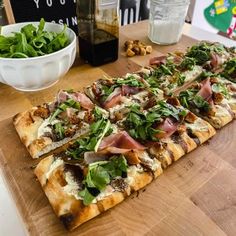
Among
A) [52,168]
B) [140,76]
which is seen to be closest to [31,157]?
[52,168]

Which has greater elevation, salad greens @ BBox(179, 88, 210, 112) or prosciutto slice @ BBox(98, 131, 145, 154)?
prosciutto slice @ BBox(98, 131, 145, 154)

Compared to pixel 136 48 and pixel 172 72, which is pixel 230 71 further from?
pixel 136 48

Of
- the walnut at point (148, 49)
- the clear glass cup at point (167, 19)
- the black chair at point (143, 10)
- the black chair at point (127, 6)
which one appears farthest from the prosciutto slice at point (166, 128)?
the black chair at point (143, 10)

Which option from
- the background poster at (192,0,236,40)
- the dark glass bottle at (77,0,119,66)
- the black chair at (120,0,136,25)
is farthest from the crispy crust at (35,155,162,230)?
the background poster at (192,0,236,40)

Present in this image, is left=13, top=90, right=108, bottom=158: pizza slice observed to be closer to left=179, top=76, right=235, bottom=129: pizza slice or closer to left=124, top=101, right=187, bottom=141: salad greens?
left=124, top=101, right=187, bottom=141: salad greens

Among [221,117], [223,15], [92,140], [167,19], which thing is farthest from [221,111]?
[223,15]

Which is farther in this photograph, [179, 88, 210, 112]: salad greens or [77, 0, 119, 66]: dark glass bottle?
[77, 0, 119, 66]: dark glass bottle

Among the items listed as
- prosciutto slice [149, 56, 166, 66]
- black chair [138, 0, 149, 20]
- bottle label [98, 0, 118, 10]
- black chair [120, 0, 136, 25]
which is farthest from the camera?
black chair [138, 0, 149, 20]

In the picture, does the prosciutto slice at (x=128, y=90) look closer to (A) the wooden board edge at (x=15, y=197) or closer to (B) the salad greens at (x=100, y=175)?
(B) the salad greens at (x=100, y=175)
